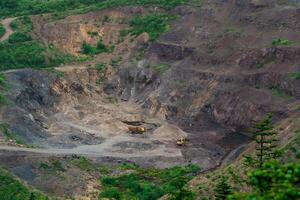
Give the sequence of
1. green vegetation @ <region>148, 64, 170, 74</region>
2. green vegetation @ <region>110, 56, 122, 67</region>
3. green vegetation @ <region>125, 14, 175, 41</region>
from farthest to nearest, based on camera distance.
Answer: green vegetation @ <region>125, 14, 175, 41</region> < green vegetation @ <region>110, 56, 122, 67</region> < green vegetation @ <region>148, 64, 170, 74</region>

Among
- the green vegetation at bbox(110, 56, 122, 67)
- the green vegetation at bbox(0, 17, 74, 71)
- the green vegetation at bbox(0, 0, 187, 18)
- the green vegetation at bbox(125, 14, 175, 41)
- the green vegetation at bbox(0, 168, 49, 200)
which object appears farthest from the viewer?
the green vegetation at bbox(0, 0, 187, 18)

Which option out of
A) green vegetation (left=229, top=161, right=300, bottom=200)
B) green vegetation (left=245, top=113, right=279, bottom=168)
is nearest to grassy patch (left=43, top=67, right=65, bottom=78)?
green vegetation (left=245, top=113, right=279, bottom=168)

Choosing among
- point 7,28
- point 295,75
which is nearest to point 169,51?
point 295,75

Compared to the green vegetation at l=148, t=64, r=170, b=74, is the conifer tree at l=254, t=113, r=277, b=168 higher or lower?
higher

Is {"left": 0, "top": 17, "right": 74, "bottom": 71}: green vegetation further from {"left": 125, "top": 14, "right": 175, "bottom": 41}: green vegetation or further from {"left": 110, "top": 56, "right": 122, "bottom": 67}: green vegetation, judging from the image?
{"left": 125, "top": 14, "right": 175, "bottom": 41}: green vegetation

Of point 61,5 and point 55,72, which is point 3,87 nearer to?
point 55,72

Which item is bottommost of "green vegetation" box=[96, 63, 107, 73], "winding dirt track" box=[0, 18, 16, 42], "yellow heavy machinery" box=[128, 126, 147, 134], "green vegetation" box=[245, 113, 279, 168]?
"yellow heavy machinery" box=[128, 126, 147, 134]

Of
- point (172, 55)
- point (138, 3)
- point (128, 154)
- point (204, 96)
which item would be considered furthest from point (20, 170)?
point (138, 3)
